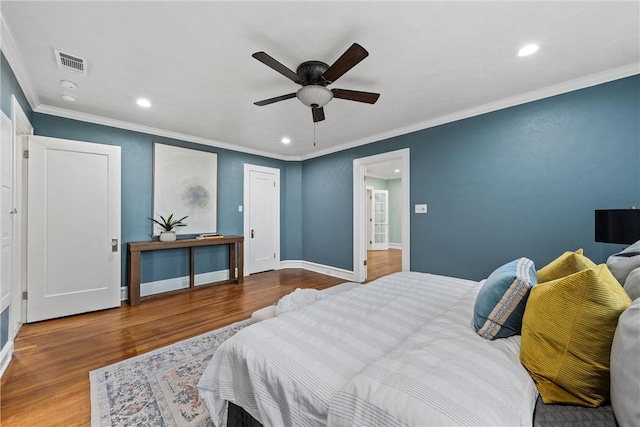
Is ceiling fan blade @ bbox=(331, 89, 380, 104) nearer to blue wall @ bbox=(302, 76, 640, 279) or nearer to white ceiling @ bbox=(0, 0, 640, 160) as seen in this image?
white ceiling @ bbox=(0, 0, 640, 160)

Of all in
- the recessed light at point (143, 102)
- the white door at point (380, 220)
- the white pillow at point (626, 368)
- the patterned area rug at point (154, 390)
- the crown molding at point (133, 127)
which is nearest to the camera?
the white pillow at point (626, 368)

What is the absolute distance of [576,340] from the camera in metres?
0.88

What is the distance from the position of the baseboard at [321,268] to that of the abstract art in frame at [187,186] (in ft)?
6.11

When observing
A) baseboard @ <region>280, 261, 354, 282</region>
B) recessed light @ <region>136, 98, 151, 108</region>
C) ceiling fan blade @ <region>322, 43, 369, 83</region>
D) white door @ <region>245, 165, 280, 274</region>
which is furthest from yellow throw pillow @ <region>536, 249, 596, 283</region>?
white door @ <region>245, 165, 280, 274</region>

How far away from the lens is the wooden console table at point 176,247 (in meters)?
3.44

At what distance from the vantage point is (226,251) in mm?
4688

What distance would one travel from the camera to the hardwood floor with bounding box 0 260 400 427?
64.5 inches

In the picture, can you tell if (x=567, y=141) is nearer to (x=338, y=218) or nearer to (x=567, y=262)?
(x=567, y=262)

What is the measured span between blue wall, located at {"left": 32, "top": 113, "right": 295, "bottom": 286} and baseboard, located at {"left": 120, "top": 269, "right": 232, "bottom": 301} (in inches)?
2.7

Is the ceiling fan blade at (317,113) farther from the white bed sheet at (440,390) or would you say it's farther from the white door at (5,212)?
the white door at (5,212)

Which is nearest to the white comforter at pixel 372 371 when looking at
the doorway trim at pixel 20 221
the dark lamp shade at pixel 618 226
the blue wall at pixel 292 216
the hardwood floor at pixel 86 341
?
the hardwood floor at pixel 86 341

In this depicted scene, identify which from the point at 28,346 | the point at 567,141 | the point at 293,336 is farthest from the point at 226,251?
the point at 567,141

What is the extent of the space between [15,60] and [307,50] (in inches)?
94.8

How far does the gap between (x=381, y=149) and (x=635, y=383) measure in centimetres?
391
